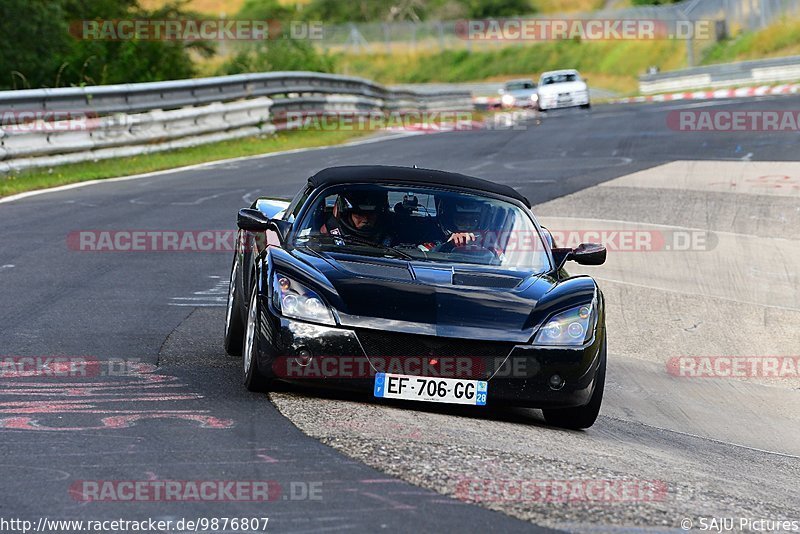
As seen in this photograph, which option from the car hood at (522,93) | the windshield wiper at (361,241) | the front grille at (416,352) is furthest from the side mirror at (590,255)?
the car hood at (522,93)

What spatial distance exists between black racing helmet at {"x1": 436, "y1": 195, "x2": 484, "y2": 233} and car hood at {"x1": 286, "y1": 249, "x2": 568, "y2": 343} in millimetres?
752

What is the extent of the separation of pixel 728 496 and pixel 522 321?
1462 millimetres

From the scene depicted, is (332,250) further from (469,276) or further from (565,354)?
(565,354)

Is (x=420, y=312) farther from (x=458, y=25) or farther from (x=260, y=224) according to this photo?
(x=458, y=25)

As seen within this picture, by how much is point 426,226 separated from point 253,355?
1540 mm

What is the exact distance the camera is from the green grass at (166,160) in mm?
18297

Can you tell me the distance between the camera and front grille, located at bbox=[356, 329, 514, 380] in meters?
6.54

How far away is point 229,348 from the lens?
8383 mm

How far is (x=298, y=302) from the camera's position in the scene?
22.1ft

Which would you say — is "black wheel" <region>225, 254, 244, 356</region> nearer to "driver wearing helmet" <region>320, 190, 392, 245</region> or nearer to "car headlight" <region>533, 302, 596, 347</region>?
"driver wearing helmet" <region>320, 190, 392, 245</region>

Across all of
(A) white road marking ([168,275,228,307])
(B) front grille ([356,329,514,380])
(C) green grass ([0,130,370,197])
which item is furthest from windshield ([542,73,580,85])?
(B) front grille ([356,329,514,380])

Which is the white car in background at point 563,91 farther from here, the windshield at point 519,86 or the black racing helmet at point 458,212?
the black racing helmet at point 458,212

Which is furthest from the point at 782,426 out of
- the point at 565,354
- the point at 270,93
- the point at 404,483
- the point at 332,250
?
the point at 270,93

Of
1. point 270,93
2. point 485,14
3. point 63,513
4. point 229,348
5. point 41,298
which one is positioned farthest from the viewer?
point 485,14
